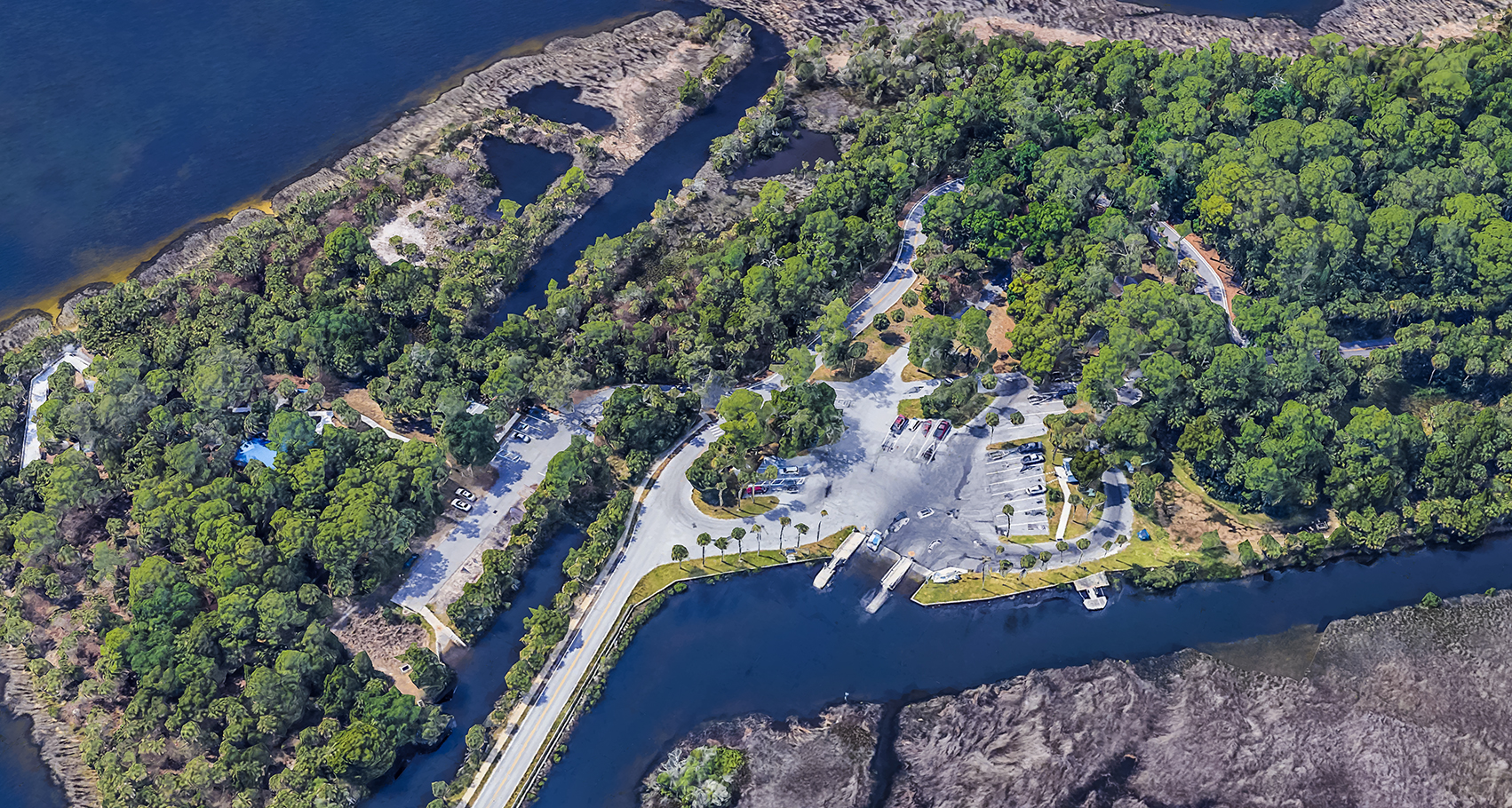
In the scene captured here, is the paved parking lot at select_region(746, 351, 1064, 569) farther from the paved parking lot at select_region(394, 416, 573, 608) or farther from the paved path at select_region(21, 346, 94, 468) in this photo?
the paved path at select_region(21, 346, 94, 468)

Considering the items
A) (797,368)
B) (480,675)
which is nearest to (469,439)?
(480,675)

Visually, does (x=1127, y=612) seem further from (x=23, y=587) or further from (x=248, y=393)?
(x=23, y=587)

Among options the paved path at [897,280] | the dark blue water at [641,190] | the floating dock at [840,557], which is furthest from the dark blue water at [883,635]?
the dark blue water at [641,190]

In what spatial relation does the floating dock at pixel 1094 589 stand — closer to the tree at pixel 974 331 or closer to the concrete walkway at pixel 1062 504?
the concrete walkway at pixel 1062 504

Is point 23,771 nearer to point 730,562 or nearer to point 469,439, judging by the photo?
point 469,439

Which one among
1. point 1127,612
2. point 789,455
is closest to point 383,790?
point 789,455
